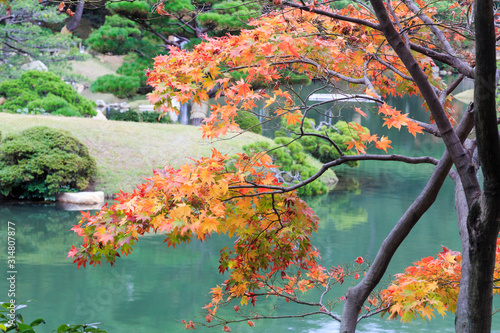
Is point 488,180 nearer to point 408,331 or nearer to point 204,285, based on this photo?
point 408,331

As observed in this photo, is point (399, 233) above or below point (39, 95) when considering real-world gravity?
below

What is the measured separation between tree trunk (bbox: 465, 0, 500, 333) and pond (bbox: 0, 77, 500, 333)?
3138 millimetres

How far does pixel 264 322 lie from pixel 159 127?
23.7ft

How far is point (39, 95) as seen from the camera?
1284cm

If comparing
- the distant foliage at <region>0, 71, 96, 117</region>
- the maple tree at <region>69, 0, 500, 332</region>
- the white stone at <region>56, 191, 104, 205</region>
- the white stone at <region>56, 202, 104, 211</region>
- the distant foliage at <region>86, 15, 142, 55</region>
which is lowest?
the white stone at <region>56, 202, 104, 211</region>

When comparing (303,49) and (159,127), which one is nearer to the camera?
(303,49)

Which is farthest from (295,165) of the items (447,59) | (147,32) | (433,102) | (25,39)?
(433,102)

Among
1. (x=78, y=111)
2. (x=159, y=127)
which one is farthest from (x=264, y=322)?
(x=78, y=111)

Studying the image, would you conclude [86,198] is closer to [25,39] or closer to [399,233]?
[25,39]

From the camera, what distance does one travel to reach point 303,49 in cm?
247

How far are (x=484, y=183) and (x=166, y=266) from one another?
5.05 m

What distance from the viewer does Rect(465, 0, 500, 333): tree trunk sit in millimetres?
1539

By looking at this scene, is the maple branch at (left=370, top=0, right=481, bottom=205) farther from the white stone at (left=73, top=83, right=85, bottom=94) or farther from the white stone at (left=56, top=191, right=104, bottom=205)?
the white stone at (left=73, top=83, right=85, bottom=94)

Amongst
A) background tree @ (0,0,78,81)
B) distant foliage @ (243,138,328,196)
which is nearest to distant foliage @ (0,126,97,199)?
distant foliage @ (243,138,328,196)
